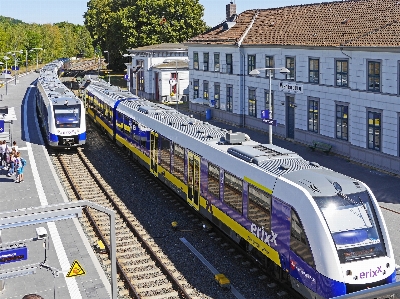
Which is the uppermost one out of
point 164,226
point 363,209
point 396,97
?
point 396,97

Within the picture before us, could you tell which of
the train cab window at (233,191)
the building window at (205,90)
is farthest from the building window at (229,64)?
the train cab window at (233,191)

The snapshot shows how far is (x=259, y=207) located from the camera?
14.5m

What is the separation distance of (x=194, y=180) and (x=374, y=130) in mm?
11938

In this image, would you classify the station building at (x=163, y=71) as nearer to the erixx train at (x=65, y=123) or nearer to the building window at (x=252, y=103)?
the building window at (x=252, y=103)

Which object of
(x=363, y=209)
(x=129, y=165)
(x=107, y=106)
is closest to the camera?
(x=363, y=209)

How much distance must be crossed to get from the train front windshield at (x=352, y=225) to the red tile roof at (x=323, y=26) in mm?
15093

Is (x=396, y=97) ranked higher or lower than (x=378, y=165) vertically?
higher

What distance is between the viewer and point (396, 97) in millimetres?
25938

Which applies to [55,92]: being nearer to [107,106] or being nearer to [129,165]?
[107,106]

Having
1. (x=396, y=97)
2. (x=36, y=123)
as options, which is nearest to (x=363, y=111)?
(x=396, y=97)

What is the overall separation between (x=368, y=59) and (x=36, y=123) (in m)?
24.5

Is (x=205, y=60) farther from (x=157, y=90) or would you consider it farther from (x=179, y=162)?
(x=179, y=162)

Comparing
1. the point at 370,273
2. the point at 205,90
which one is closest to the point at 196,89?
the point at 205,90

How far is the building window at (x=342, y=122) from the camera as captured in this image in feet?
97.9
